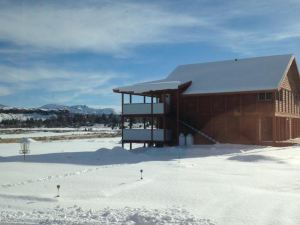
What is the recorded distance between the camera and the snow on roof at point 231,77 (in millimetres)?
30562

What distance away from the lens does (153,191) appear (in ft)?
44.5

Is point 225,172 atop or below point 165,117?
below

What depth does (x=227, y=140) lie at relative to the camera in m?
32.5

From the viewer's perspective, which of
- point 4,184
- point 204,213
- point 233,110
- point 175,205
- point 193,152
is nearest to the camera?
point 204,213

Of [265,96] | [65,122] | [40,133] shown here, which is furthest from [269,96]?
[65,122]

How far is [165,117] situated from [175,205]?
21.0 metres

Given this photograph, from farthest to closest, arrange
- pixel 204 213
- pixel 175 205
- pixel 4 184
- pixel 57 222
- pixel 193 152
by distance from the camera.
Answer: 1. pixel 193 152
2. pixel 4 184
3. pixel 175 205
4. pixel 204 213
5. pixel 57 222

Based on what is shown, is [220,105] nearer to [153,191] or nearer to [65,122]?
[153,191]

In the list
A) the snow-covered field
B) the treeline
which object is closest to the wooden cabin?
the snow-covered field

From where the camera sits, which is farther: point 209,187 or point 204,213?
point 209,187

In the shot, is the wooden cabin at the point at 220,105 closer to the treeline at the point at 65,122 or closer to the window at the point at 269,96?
the window at the point at 269,96

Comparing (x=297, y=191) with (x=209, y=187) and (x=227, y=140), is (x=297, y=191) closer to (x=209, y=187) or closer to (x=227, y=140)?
(x=209, y=187)

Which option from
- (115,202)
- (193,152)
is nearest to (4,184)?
(115,202)

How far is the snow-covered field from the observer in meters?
10.1
